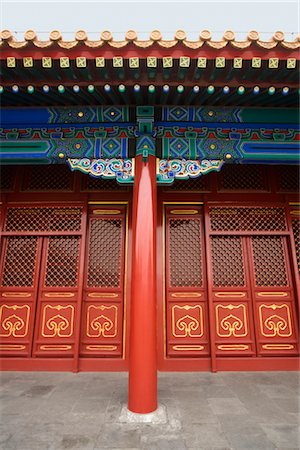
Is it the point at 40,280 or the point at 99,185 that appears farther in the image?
the point at 99,185

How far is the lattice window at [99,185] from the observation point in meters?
4.77

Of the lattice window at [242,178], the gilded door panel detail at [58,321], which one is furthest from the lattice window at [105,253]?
the lattice window at [242,178]

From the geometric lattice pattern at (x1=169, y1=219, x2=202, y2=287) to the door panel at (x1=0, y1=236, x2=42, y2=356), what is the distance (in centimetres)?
228

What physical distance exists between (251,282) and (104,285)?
2432 mm

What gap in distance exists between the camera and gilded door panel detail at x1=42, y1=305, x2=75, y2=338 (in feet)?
14.0

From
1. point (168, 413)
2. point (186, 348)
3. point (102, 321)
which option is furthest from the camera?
point (102, 321)

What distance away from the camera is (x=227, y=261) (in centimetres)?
459

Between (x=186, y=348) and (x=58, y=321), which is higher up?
(x=58, y=321)

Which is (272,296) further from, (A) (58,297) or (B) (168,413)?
(A) (58,297)

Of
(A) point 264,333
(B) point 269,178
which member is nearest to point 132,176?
(B) point 269,178

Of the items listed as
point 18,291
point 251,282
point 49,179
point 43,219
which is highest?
point 49,179

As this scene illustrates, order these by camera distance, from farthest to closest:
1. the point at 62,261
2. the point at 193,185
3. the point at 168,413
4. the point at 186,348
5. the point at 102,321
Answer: the point at 193,185
the point at 62,261
the point at 102,321
the point at 186,348
the point at 168,413

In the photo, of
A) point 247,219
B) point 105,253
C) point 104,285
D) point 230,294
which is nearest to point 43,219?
point 105,253

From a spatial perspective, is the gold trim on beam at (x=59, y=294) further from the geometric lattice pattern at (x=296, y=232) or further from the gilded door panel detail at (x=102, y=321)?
the geometric lattice pattern at (x=296, y=232)
